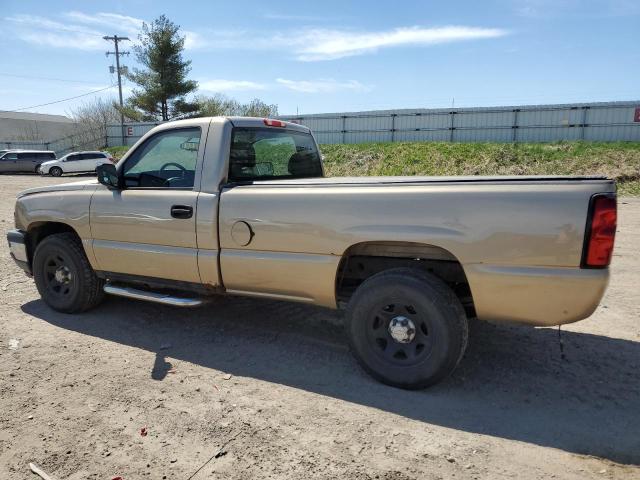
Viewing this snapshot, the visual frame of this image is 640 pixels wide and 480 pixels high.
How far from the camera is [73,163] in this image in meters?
29.8

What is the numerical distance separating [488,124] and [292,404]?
23267 millimetres

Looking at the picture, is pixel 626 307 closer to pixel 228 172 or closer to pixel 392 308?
pixel 392 308

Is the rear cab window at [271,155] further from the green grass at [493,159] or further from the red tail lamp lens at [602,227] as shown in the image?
the green grass at [493,159]

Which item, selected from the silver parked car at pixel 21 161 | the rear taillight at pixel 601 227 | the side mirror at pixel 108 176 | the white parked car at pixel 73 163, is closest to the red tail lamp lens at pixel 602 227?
the rear taillight at pixel 601 227

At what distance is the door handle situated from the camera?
4.10 metres

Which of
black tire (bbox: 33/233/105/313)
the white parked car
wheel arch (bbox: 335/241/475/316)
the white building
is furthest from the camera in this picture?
the white building

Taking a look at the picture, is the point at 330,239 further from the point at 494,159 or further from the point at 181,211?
the point at 494,159

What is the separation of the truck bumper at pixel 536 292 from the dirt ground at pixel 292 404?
640 mm

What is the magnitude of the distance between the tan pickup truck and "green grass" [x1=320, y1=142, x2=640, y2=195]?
Answer: 16.3m

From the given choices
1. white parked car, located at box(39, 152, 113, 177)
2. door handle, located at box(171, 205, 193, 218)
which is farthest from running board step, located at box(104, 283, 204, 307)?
white parked car, located at box(39, 152, 113, 177)

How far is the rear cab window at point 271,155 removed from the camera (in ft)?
14.2

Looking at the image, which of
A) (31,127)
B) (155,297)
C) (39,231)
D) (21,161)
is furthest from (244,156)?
(31,127)

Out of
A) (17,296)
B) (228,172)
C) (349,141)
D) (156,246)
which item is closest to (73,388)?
(156,246)

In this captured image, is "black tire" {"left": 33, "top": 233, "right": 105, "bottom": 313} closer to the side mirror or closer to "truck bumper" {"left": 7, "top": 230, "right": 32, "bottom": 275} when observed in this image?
"truck bumper" {"left": 7, "top": 230, "right": 32, "bottom": 275}
